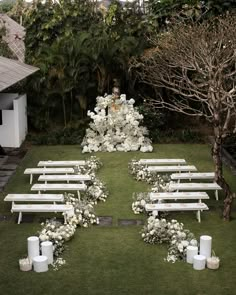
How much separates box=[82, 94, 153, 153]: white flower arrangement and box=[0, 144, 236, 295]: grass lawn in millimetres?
4027

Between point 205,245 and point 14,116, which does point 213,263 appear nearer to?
point 205,245

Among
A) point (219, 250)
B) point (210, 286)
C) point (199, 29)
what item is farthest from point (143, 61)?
point (210, 286)

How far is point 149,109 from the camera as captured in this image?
50.2 feet

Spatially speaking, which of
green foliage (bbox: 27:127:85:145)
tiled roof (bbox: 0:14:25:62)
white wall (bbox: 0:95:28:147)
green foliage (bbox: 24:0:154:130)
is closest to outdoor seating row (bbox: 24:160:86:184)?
white wall (bbox: 0:95:28:147)

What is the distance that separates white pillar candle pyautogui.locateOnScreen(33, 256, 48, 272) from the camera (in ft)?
22.0

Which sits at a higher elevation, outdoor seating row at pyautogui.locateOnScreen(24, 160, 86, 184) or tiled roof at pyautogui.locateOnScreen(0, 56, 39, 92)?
tiled roof at pyautogui.locateOnScreen(0, 56, 39, 92)

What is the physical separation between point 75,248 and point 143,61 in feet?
29.0

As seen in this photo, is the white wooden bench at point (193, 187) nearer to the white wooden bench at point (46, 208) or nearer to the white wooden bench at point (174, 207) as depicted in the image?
the white wooden bench at point (174, 207)

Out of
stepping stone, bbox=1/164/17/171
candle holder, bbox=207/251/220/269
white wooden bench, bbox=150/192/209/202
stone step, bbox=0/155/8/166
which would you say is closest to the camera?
candle holder, bbox=207/251/220/269

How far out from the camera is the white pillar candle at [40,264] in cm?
670

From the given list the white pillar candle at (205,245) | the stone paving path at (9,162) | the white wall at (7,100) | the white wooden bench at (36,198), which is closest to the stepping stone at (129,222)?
the white wooden bench at (36,198)

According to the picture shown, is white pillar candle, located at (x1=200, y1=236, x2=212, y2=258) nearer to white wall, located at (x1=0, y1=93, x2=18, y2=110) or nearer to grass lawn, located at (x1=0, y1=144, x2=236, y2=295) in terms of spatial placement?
grass lawn, located at (x1=0, y1=144, x2=236, y2=295)

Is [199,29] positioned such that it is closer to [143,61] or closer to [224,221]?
[143,61]

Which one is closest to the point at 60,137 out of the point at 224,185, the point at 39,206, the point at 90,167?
the point at 90,167
